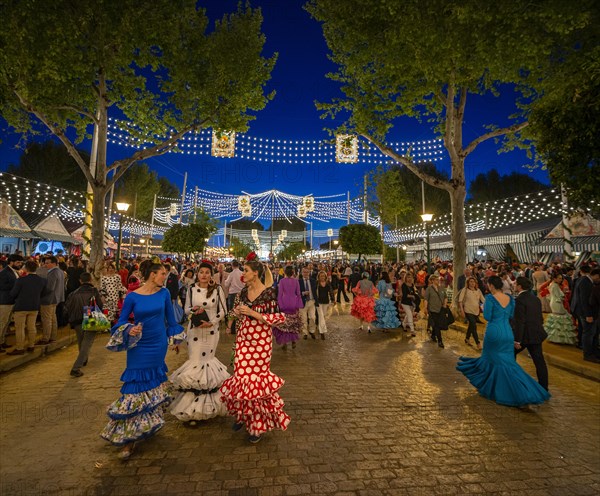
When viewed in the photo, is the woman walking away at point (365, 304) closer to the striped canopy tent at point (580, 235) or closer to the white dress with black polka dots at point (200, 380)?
the white dress with black polka dots at point (200, 380)

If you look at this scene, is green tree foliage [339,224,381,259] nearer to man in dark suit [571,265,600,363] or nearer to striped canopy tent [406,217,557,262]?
striped canopy tent [406,217,557,262]

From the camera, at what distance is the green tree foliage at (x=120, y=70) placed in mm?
9047

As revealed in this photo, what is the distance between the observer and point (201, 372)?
4.04 m

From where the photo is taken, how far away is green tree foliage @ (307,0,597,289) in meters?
9.25

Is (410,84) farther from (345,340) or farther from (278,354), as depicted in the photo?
(278,354)

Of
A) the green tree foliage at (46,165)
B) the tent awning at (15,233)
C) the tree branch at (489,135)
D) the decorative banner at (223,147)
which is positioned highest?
the green tree foliage at (46,165)

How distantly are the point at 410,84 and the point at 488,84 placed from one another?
3.18 meters

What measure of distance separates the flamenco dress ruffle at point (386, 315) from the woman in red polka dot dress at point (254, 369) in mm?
6764

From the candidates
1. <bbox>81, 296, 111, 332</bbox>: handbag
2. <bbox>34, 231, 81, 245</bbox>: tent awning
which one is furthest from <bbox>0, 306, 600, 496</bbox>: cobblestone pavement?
<bbox>34, 231, 81, 245</bbox>: tent awning

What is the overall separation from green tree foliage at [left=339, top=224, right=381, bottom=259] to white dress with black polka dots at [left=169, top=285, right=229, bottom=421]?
24.5 m

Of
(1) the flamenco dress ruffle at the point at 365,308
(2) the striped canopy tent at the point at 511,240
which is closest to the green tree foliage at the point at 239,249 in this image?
(2) the striped canopy tent at the point at 511,240

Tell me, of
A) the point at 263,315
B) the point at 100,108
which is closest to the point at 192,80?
the point at 100,108

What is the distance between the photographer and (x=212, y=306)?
4.48 metres

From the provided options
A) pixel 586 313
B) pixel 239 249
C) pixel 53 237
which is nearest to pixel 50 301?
pixel 586 313
